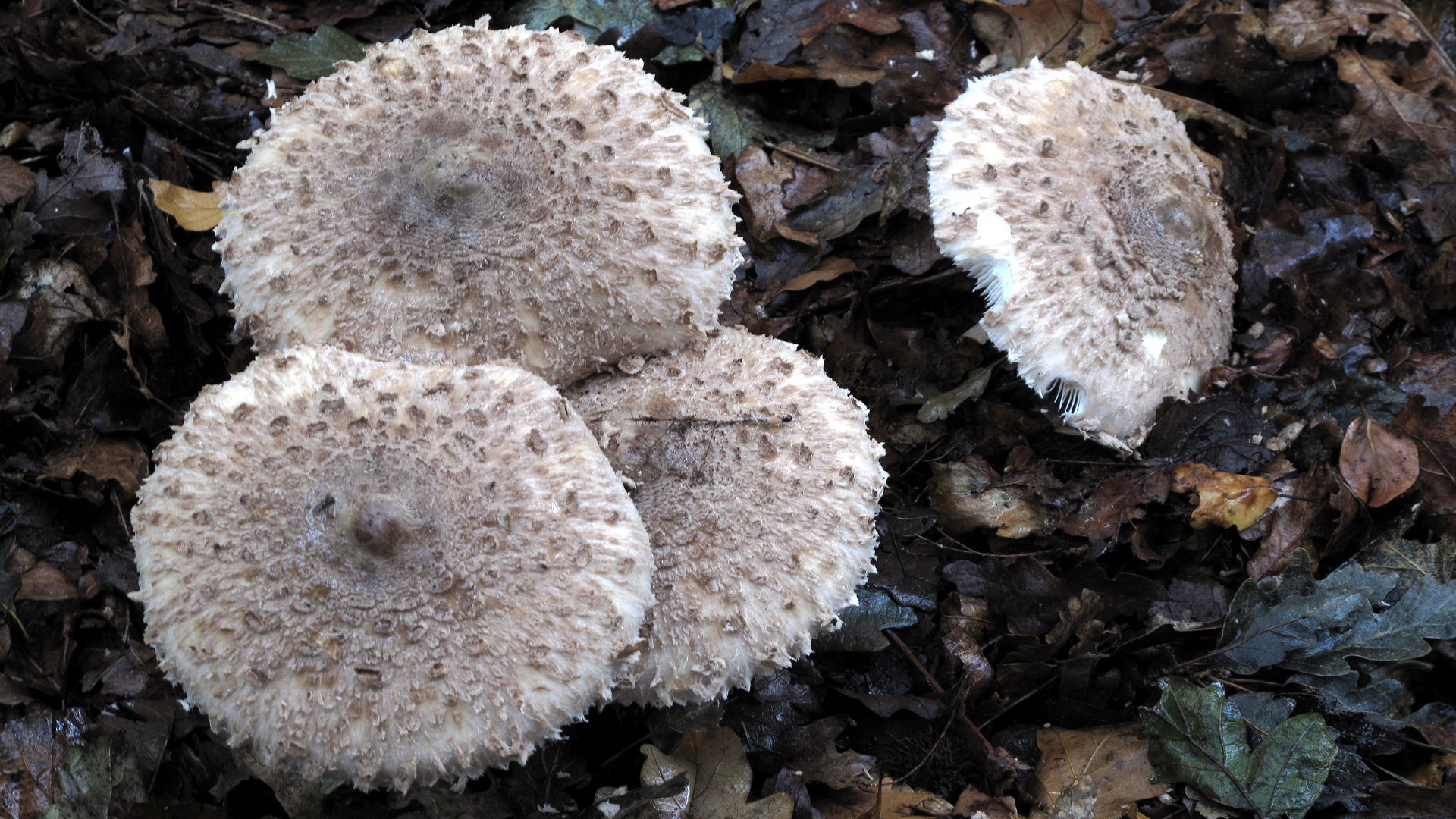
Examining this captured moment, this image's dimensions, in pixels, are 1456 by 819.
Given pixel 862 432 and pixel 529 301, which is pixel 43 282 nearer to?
pixel 529 301

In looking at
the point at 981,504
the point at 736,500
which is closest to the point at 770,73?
the point at 981,504

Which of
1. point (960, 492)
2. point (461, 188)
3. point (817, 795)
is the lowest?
point (817, 795)

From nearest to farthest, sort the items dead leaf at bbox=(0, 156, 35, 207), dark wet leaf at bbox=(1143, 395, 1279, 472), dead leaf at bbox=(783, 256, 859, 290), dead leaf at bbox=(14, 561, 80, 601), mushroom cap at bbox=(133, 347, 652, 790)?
mushroom cap at bbox=(133, 347, 652, 790)
dead leaf at bbox=(14, 561, 80, 601)
dark wet leaf at bbox=(1143, 395, 1279, 472)
dead leaf at bbox=(0, 156, 35, 207)
dead leaf at bbox=(783, 256, 859, 290)

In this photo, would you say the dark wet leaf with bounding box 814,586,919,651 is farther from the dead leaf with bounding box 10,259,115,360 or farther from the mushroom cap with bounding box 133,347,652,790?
the dead leaf with bounding box 10,259,115,360

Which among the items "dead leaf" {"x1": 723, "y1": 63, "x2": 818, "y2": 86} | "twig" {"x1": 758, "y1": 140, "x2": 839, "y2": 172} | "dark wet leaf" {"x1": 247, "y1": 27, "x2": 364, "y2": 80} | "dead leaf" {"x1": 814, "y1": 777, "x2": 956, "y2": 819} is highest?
"dead leaf" {"x1": 723, "y1": 63, "x2": 818, "y2": 86}

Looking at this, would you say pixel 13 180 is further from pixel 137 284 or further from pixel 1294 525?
pixel 1294 525

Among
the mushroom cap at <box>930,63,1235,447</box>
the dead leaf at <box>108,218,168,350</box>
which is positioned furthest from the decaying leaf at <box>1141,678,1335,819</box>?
the dead leaf at <box>108,218,168,350</box>

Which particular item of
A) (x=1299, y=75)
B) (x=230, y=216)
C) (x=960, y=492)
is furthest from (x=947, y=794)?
(x=1299, y=75)

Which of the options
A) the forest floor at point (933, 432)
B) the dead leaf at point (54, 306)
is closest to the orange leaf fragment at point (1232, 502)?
the forest floor at point (933, 432)
